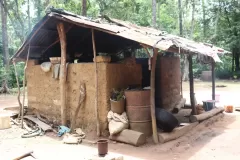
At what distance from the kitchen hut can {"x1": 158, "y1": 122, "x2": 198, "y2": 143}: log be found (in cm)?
16

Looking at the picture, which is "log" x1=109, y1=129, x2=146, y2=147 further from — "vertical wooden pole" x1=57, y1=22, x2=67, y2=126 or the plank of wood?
the plank of wood

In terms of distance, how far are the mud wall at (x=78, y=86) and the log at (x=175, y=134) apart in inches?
58.2

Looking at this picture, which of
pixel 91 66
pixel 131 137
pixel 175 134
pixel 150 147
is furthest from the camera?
pixel 91 66

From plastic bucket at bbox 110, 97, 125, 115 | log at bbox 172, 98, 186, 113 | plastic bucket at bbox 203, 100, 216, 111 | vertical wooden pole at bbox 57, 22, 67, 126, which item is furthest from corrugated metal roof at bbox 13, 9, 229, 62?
log at bbox 172, 98, 186, 113

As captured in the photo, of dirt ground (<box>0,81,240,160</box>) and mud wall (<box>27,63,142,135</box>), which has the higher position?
mud wall (<box>27,63,142,135</box>)

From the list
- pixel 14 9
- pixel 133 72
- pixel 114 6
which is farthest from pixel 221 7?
pixel 133 72

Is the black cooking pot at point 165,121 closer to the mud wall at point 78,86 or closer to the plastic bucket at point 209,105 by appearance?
the mud wall at point 78,86

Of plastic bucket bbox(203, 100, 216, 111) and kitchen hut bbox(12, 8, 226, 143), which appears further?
plastic bucket bbox(203, 100, 216, 111)

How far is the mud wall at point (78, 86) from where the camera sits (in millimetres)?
7000

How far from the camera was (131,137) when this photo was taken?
644 centimetres

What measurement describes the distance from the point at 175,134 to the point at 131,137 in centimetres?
119

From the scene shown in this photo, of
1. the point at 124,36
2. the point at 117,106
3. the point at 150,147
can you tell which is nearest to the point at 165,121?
the point at 150,147

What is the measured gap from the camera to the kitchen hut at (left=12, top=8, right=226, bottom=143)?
6.87 metres

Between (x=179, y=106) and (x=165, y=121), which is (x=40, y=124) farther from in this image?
(x=179, y=106)
